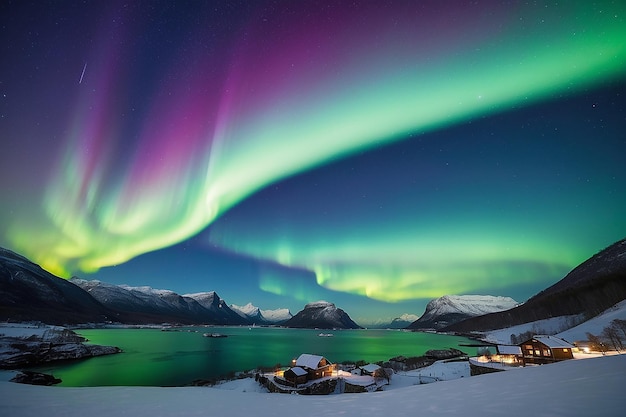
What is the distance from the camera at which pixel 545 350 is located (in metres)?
A: 45.5

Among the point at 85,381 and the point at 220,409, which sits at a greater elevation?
the point at 220,409

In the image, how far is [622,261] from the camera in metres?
168

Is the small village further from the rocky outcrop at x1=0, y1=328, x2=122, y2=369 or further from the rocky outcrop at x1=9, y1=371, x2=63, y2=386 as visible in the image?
the rocky outcrop at x1=0, y1=328, x2=122, y2=369

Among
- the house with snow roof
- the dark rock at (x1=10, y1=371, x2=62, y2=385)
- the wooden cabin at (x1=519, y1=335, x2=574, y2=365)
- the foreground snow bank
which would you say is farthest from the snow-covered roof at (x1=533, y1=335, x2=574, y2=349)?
the dark rock at (x1=10, y1=371, x2=62, y2=385)

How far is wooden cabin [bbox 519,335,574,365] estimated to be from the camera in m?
43.5

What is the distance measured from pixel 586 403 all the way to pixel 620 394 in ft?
3.45

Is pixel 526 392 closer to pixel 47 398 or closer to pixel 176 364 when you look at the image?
pixel 47 398

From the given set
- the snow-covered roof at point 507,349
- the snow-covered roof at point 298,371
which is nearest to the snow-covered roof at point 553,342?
the snow-covered roof at point 507,349

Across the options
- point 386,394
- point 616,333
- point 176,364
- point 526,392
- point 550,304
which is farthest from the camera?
point 550,304

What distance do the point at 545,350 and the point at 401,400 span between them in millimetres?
51700

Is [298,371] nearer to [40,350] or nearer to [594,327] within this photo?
[40,350]

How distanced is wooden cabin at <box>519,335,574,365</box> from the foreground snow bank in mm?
43224

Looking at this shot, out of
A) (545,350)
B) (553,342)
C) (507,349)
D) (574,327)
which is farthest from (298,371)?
(574,327)

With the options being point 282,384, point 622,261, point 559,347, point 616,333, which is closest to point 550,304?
point 622,261
